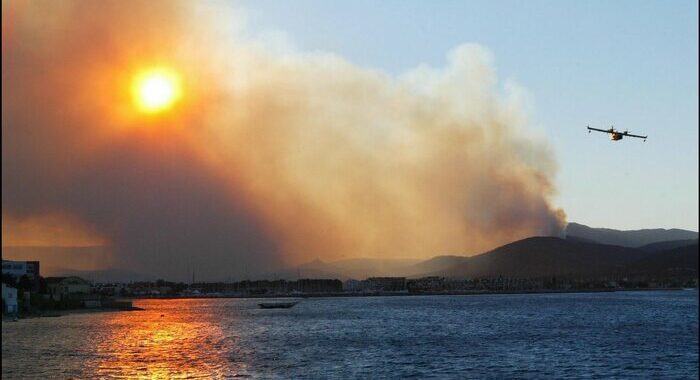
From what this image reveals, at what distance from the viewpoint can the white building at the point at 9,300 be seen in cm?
13150

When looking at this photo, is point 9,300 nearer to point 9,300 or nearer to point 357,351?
point 9,300

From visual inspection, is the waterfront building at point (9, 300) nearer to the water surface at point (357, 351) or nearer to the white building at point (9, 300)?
the white building at point (9, 300)

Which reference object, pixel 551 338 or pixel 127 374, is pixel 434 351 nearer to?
pixel 551 338

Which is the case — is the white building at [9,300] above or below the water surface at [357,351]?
above

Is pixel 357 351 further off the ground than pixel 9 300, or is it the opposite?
pixel 9 300

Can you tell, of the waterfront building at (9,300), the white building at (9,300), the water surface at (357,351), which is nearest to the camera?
the water surface at (357,351)

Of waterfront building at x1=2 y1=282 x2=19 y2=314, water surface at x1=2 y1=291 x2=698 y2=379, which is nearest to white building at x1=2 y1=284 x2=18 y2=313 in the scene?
waterfront building at x1=2 y1=282 x2=19 y2=314

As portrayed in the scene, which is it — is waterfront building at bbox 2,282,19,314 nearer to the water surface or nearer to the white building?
the white building

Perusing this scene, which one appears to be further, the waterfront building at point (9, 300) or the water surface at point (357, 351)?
the waterfront building at point (9, 300)

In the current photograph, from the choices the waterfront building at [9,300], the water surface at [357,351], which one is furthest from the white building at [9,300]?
the water surface at [357,351]

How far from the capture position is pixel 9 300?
134 m

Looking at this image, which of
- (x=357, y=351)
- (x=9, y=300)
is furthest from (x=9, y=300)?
(x=357, y=351)

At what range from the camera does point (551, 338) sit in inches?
4119

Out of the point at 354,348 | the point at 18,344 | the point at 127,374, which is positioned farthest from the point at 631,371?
the point at 18,344
